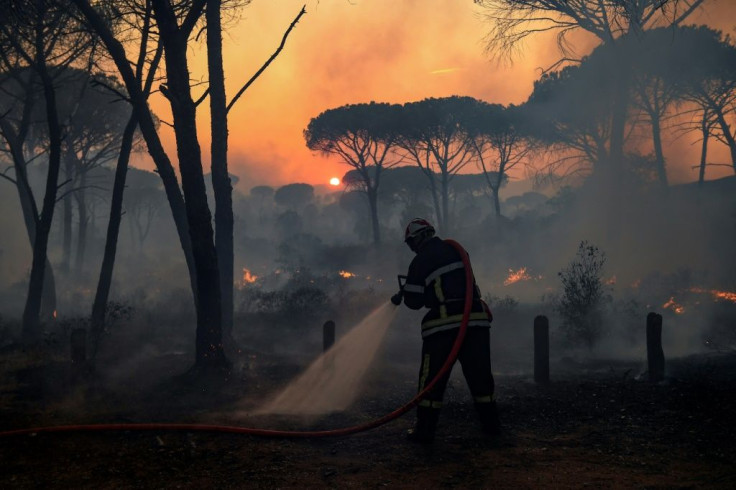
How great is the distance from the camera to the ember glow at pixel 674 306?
13.5 m

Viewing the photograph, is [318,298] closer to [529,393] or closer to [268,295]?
[268,295]

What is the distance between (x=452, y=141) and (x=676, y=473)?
2918 centimetres

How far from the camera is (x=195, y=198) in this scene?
780cm

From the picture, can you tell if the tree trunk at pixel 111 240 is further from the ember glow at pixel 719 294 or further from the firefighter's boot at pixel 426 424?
the ember glow at pixel 719 294

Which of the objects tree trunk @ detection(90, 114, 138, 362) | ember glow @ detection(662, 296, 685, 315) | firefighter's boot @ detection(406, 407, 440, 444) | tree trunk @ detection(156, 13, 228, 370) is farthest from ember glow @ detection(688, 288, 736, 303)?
tree trunk @ detection(90, 114, 138, 362)

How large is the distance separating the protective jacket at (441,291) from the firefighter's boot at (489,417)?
812 mm

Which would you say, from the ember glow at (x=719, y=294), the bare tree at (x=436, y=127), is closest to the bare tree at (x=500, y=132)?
the bare tree at (x=436, y=127)

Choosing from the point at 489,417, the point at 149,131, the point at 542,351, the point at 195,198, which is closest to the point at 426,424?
the point at 489,417

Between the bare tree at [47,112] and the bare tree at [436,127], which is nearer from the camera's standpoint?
the bare tree at [47,112]

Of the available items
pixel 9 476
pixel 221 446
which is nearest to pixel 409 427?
pixel 221 446

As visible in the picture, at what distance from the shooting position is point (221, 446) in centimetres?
479

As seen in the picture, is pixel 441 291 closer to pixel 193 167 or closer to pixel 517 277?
pixel 193 167

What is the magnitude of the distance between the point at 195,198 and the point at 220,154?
2.45 metres

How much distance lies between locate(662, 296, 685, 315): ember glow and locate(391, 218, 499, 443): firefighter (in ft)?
36.5
